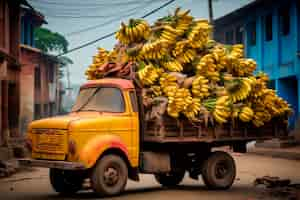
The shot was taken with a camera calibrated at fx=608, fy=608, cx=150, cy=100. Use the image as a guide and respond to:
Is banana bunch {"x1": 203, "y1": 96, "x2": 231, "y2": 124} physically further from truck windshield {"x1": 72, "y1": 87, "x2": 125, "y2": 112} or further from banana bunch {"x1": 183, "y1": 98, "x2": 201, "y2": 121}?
truck windshield {"x1": 72, "y1": 87, "x2": 125, "y2": 112}

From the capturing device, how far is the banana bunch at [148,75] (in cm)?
1240

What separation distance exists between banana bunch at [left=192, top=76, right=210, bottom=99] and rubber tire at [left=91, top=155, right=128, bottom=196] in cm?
226

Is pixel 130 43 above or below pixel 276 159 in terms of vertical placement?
above

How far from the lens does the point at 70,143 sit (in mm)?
10930

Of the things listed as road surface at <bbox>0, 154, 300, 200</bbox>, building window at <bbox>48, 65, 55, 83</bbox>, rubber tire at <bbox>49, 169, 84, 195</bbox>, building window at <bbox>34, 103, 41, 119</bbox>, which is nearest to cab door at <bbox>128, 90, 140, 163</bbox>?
road surface at <bbox>0, 154, 300, 200</bbox>

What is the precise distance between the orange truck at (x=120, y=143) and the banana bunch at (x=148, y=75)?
25cm

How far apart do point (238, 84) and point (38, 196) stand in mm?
4845

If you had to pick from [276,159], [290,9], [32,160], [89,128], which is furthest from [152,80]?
[290,9]

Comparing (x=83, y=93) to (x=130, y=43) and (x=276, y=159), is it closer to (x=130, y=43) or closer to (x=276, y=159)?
(x=130, y=43)

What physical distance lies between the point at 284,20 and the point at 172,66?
17764mm

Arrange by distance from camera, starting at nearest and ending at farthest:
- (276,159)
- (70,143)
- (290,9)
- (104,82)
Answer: (70,143)
(104,82)
(276,159)
(290,9)

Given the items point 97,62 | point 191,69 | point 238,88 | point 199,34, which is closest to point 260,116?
point 238,88

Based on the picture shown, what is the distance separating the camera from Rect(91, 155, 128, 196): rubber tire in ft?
36.3

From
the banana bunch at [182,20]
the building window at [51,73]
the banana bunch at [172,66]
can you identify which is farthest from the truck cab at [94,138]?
the building window at [51,73]
